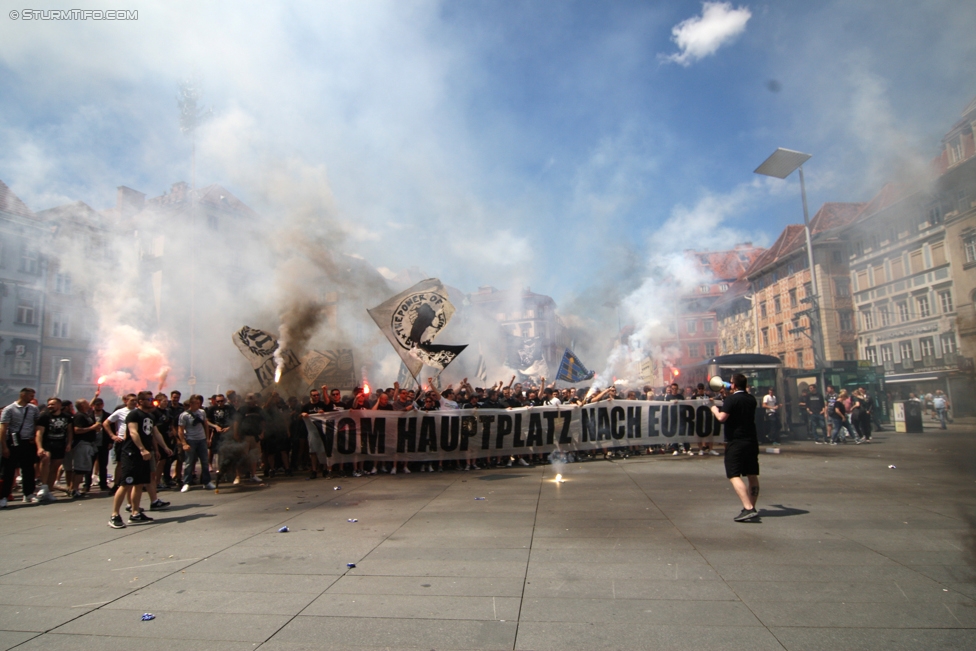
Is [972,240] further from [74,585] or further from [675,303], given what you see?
[675,303]

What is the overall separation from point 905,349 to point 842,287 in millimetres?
904

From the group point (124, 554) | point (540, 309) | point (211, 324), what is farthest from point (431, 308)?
point (540, 309)

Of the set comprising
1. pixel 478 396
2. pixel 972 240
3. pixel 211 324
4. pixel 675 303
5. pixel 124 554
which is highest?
pixel 675 303

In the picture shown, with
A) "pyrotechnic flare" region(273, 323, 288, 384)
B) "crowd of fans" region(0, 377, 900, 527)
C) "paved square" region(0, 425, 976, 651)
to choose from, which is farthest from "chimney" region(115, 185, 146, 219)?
"paved square" region(0, 425, 976, 651)

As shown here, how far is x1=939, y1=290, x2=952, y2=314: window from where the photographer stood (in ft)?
12.0

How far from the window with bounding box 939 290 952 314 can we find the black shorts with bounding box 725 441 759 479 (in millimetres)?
2570

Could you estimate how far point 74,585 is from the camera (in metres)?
4.06

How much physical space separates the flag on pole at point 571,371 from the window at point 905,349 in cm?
1296

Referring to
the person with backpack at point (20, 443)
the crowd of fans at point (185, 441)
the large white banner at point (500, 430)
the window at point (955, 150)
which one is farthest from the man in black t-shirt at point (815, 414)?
the person with backpack at point (20, 443)

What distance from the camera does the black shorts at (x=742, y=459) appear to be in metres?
5.87

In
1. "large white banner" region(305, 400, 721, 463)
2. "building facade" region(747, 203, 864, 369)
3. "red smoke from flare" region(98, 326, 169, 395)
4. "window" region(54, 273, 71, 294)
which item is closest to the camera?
"building facade" region(747, 203, 864, 369)

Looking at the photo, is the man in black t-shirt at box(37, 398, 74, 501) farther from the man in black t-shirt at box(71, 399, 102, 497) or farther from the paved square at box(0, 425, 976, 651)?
the paved square at box(0, 425, 976, 651)

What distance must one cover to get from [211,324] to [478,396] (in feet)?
62.4

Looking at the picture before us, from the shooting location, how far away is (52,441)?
8.35 metres
